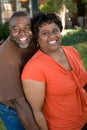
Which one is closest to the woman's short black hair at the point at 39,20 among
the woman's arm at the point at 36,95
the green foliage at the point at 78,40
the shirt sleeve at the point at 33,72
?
the shirt sleeve at the point at 33,72

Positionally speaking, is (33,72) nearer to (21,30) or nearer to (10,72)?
(10,72)

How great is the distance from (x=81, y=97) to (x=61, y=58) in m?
0.34

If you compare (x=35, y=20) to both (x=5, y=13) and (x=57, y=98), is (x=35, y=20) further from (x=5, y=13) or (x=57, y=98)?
(x=5, y=13)

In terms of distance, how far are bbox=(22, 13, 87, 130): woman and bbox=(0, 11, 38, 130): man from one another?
57mm

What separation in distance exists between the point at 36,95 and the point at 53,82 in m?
0.16

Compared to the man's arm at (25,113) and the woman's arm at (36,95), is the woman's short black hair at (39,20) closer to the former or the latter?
the woman's arm at (36,95)

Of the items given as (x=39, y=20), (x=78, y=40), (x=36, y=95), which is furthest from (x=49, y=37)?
(x=78, y=40)

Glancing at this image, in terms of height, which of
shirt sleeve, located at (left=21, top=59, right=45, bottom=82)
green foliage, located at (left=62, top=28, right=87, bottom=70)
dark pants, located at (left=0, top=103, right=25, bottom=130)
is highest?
shirt sleeve, located at (left=21, top=59, right=45, bottom=82)

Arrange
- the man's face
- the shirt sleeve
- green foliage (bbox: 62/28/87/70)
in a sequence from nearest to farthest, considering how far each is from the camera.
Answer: the shirt sleeve → the man's face → green foliage (bbox: 62/28/87/70)

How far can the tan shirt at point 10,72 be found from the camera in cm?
311

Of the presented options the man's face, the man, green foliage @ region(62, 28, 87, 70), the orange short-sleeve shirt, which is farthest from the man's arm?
green foliage @ region(62, 28, 87, 70)

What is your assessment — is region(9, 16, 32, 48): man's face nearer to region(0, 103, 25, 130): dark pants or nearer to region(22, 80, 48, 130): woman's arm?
region(22, 80, 48, 130): woman's arm

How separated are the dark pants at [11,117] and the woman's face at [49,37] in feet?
1.78

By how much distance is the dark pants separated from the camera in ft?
10.7
